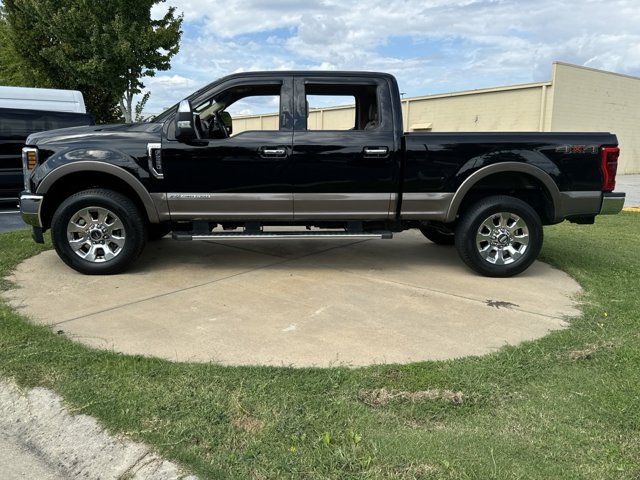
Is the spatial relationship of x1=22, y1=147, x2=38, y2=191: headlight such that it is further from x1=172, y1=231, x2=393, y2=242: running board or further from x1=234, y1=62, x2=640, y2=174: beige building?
x1=234, y1=62, x2=640, y2=174: beige building

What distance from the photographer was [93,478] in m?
2.59

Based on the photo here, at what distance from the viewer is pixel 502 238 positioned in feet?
19.0

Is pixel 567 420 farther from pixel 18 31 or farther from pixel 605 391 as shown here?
pixel 18 31

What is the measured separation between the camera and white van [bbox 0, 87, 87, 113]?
36.1 feet

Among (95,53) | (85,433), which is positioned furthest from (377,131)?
(95,53)

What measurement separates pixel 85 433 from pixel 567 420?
2.50m

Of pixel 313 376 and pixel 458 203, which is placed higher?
pixel 458 203

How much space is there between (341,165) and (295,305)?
62.0 inches

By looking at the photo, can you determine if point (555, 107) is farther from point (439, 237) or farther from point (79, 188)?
point (79, 188)

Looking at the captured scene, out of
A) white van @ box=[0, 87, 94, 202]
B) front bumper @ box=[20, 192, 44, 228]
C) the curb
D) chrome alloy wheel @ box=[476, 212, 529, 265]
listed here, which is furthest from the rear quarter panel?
white van @ box=[0, 87, 94, 202]

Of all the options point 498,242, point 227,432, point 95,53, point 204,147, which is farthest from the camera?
point 95,53

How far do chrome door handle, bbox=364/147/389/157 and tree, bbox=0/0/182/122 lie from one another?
11.5m

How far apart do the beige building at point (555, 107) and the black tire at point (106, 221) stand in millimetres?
22471

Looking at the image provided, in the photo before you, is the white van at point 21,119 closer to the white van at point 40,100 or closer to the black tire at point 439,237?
the white van at point 40,100
